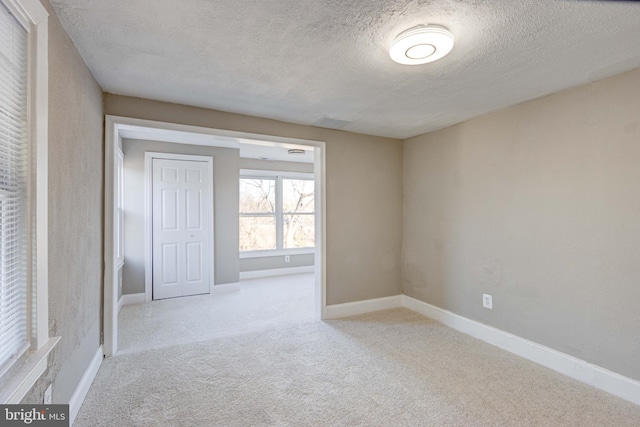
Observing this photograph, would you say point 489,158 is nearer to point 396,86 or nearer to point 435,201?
point 435,201

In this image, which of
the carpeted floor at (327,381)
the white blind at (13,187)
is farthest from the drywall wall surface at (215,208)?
the white blind at (13,187)

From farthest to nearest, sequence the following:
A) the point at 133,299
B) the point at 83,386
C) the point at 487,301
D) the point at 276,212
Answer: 1. the point at 276,212
2. the point at 133,299
3. the point at 487,301
4. the point at 83,386

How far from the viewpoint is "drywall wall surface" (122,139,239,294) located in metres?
4.23

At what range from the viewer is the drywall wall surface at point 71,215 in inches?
61.5

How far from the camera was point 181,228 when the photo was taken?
452 cm

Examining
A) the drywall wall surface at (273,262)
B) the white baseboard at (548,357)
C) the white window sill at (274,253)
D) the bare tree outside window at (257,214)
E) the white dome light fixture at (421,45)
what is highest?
the white dome light fixture at (421,45)

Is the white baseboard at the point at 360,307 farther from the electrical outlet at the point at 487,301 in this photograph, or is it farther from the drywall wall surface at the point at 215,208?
the drywall wall surface at the point at 215,208

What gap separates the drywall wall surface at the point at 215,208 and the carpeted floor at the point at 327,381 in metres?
1.09

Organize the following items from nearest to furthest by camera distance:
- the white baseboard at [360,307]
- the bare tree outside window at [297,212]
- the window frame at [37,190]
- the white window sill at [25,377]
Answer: the white window sill at [25,377] → the window frame at [37,190] → the white baseboard at [360,307] → the bare tree outside window at [297,212]

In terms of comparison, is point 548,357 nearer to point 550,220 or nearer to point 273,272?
point 550,220

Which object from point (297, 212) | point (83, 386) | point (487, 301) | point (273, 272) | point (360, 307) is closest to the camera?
point (83, 386)

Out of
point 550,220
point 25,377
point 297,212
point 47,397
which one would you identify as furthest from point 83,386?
point 297,212

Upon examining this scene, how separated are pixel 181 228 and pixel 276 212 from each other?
205 cm

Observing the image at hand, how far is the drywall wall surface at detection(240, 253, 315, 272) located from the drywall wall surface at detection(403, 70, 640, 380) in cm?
318
